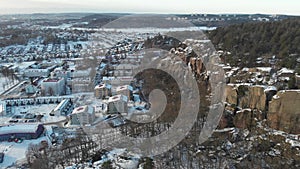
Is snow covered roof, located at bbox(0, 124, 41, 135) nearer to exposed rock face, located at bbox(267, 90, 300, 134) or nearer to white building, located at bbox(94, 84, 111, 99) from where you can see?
white building, located at bbox(94, 84, 111, 99)

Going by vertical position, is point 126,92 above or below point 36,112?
above

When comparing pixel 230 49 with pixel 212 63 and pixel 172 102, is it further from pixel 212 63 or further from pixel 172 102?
pixel 172 102

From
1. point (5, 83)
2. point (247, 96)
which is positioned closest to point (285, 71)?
point (247, 96)

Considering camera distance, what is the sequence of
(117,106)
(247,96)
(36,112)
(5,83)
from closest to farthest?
(247,96) < (117,106) < (36,112) < (5,83)

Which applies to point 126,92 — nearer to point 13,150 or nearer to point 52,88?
point 52,88

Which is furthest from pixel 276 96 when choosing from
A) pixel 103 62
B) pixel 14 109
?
pixel 103 62

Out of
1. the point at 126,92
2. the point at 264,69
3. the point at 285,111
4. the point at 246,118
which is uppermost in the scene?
the point at 264,69

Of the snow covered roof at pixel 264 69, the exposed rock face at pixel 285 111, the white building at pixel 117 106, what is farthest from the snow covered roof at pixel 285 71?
the white building at pixel 117 106

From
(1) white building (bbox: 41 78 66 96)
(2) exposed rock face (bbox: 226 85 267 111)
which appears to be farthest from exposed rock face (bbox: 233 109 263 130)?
(1) white building (bbox: 41 78 66 96)
